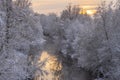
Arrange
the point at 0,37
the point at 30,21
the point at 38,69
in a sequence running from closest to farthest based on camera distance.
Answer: the point at 0,37 → the point at 38,69 → the point at 30,21

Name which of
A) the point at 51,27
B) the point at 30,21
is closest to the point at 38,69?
the point at 30,21

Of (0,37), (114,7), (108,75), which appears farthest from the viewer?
(114,7)

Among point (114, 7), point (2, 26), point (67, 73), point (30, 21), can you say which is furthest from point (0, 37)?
point (30, 21)

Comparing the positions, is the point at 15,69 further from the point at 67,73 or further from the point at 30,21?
the point at 30,21

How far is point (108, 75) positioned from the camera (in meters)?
21.8

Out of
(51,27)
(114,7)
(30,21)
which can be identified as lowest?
(51,27)

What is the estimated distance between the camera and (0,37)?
12406mm

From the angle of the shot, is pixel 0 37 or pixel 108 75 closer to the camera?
pixel 0 37

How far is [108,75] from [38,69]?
721 cm

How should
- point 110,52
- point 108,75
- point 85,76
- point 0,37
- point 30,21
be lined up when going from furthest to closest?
1. point 30,21
2. point 85,76
3. point 110,52
4. point 108,75
5. point 0,37

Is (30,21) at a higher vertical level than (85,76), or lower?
higher

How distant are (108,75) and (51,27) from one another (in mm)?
55559

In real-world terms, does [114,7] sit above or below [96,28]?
above

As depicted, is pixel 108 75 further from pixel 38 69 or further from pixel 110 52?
Result: pixel 38 69
